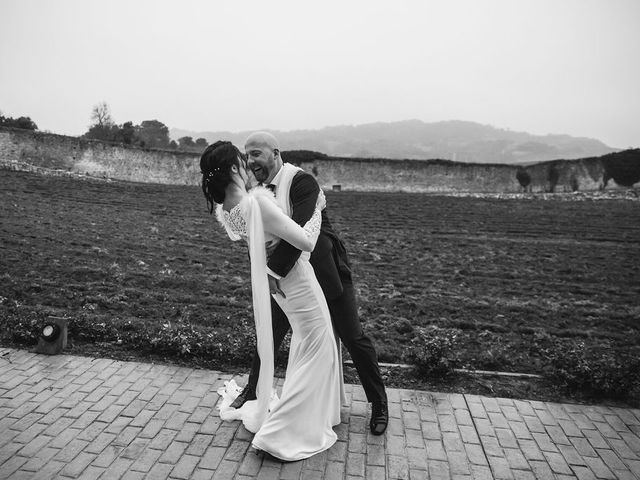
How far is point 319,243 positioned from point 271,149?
2.66ft

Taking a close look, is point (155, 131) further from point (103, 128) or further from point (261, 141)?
point (261, 141)

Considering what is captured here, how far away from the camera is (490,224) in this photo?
16.6 metres

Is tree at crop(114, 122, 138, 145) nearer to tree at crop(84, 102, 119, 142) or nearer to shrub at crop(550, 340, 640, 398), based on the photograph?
tree at crop(84, 102, 119, 142)

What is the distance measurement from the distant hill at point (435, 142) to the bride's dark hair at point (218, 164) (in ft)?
289

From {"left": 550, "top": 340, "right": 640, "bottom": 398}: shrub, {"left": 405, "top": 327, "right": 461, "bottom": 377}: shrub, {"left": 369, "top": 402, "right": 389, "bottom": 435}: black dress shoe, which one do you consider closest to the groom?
{"left": 369, "top": 402, "right": 389, "bottom": 435}: black dress shoe

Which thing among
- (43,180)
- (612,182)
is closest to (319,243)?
(43,180)

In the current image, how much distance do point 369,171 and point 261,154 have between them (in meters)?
29.5

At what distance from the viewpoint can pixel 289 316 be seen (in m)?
3.54

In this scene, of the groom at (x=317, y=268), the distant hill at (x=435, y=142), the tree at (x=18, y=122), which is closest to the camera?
the groom at (x=317, y=268)

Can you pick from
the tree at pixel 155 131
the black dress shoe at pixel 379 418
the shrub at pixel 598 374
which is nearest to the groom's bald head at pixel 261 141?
the black dress shoe at pixel 379 418

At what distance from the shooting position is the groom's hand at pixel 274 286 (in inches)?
134

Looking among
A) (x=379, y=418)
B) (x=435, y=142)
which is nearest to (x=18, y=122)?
(x=379, y=418)

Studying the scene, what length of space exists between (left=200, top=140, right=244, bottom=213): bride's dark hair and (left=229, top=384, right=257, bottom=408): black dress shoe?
6.14 feet

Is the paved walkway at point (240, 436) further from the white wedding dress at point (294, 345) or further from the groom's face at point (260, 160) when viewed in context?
the groom's face at point (260, 160)
